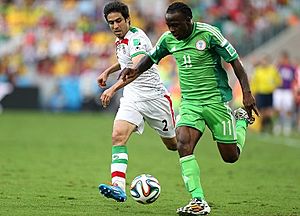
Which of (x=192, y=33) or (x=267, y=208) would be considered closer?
(x=192, y=33)

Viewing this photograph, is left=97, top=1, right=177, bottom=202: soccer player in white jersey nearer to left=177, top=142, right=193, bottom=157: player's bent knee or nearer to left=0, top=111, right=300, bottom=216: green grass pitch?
left=0, top=111, right=300, bottom=216: green grass pitch

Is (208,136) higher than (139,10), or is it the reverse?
(139,10)

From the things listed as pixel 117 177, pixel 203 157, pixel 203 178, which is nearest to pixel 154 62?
pixel 117 177

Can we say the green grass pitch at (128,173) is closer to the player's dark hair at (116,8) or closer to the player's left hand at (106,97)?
the player's left hand at (106,97)

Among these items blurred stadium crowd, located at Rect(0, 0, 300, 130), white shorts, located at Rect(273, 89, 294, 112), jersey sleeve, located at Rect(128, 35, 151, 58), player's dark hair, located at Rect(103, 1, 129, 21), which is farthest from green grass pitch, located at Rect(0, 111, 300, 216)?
blurred stadium crowd, located at Rect(0, 0, 300, 130)

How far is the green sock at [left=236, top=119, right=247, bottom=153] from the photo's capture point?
32.3 feet

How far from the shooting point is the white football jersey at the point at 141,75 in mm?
9961

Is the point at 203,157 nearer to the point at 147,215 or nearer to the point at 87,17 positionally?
the point at 147,215

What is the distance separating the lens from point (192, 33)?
9.03 meters

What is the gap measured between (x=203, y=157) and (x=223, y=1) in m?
20.3

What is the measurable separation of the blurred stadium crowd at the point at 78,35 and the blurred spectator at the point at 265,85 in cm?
661

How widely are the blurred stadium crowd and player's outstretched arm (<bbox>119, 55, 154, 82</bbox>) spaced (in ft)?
71.7

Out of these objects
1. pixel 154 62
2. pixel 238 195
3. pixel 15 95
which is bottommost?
pixel 15 95

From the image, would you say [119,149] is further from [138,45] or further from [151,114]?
[138,45]
